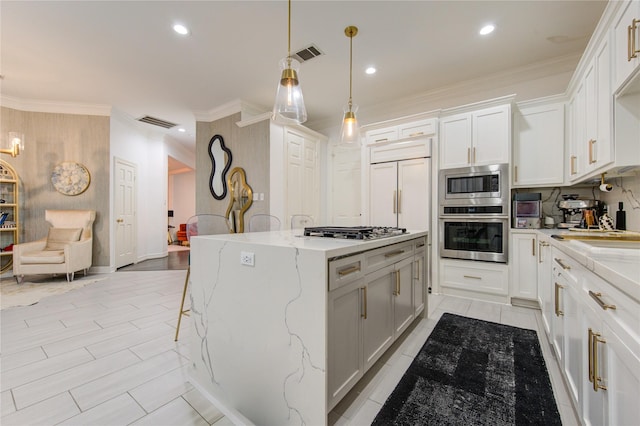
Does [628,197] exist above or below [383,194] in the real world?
below

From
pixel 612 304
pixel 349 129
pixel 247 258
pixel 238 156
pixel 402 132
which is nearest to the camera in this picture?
pixel 612 304

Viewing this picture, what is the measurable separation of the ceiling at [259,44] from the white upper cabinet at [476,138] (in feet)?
2.32

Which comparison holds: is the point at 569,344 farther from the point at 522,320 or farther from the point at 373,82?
the point at 373,82

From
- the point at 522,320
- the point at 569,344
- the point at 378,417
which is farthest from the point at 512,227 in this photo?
the point at 378,417

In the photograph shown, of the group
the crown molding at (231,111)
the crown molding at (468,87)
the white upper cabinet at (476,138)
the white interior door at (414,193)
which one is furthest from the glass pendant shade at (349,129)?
the crown molding at (231,111)

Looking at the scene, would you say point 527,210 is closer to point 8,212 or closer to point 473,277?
point 473,277

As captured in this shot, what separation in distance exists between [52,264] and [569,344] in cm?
613

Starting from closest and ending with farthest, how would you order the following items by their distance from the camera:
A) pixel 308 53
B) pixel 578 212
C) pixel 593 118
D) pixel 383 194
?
pixel 593 118 < pixel 578 212 < pixel 308 53 < pixel 383 194

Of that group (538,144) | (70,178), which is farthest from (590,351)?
(70,178)

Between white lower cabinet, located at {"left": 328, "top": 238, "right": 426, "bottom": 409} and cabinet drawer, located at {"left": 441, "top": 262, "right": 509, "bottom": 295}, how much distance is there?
1490mm

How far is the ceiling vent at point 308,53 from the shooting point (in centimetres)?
302

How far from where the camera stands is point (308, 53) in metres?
3.11

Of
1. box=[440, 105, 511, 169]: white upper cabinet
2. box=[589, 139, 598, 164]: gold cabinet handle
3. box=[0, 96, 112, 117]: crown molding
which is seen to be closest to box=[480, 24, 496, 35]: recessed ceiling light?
box=[440, 105, 511, 169]: white upper cabinet

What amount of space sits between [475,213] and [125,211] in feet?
21.2
